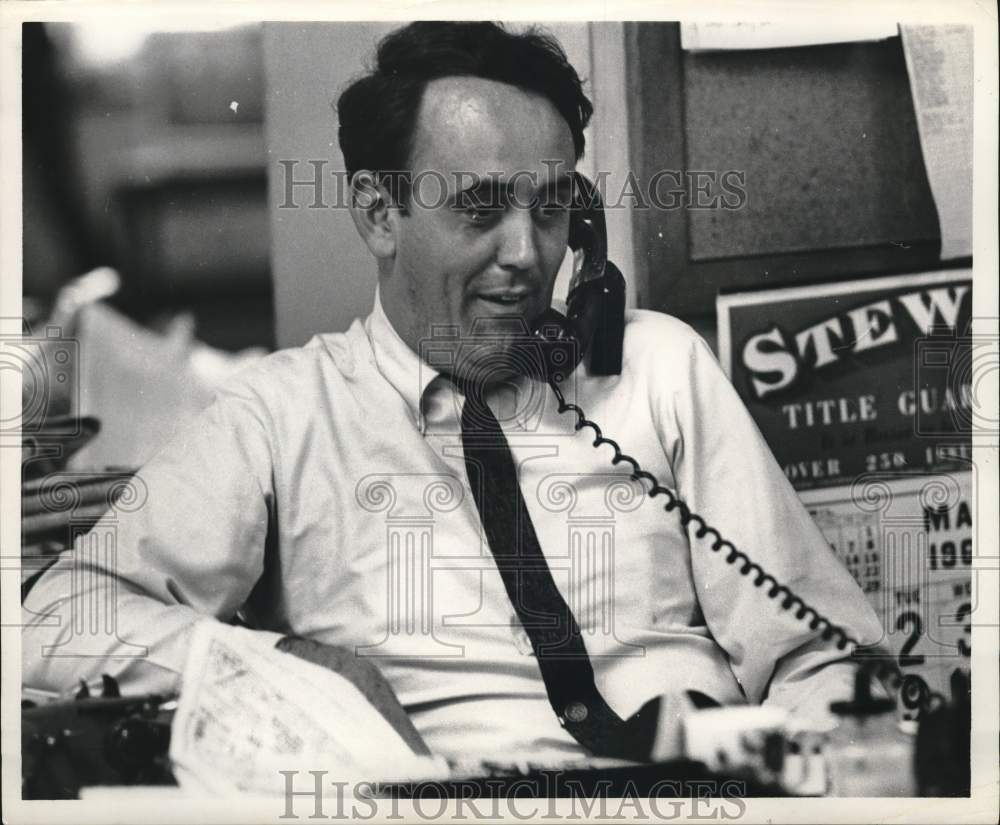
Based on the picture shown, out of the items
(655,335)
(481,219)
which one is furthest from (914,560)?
(481,219)

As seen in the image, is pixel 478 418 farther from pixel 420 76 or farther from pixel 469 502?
pixel 420 76

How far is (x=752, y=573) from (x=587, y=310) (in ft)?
1.77

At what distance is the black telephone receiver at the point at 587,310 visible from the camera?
85.7 inches

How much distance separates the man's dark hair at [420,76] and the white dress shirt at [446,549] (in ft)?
1.03

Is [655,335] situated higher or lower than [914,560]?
higher

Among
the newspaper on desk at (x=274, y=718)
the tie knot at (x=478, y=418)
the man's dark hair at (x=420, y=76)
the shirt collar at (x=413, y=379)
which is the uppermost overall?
the man's dark hair at (x=420, y=76)

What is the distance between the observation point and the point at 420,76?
2135 millimetres

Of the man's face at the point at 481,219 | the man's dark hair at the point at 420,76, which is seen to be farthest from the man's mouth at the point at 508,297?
the man's dark hair at the point at 420,76

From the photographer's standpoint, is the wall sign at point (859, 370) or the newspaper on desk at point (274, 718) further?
the wall sign at point (859, 370)

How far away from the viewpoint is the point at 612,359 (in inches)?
86.0

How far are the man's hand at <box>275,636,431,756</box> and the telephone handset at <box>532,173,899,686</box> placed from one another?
551 mm

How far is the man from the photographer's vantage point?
6.98ft

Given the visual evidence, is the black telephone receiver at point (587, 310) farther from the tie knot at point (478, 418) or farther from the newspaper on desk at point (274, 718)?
the newspaper on desk at point (274, 718)

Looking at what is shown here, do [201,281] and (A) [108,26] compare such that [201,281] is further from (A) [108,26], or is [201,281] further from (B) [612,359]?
(B) [612,359]
